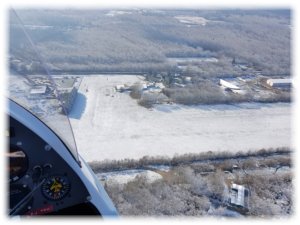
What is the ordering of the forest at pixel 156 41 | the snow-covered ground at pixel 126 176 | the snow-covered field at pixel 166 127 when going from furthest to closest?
the forest at pixel 156 41
the snow-covered field at pixel 166 127
the snow-covered ground at pixel 126 176

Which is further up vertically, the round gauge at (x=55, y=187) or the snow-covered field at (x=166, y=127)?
the round gauge at (x=55, y=187)

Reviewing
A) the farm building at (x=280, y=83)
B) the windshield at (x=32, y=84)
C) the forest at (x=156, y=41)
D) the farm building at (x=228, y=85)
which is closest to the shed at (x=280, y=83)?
the farm building at (x=280, y=83)

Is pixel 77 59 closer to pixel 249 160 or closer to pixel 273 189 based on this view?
pixel 249 160

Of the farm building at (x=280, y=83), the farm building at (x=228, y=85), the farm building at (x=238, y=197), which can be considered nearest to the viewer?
the farm building at (x=238, y=197)

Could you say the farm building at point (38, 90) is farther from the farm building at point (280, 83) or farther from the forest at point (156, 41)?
the farm building at point (280, 83)

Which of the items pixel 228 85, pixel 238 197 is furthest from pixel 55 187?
pixel 228 85

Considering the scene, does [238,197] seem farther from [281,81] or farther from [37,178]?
[281,81]

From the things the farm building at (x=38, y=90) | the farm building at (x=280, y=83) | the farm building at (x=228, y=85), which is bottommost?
the farm building at (x=280, y=83)

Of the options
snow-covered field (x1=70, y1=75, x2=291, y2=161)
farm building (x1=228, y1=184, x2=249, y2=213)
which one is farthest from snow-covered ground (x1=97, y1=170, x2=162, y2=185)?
farm building (x1=228, y1=184, x2=249, y2=213)
